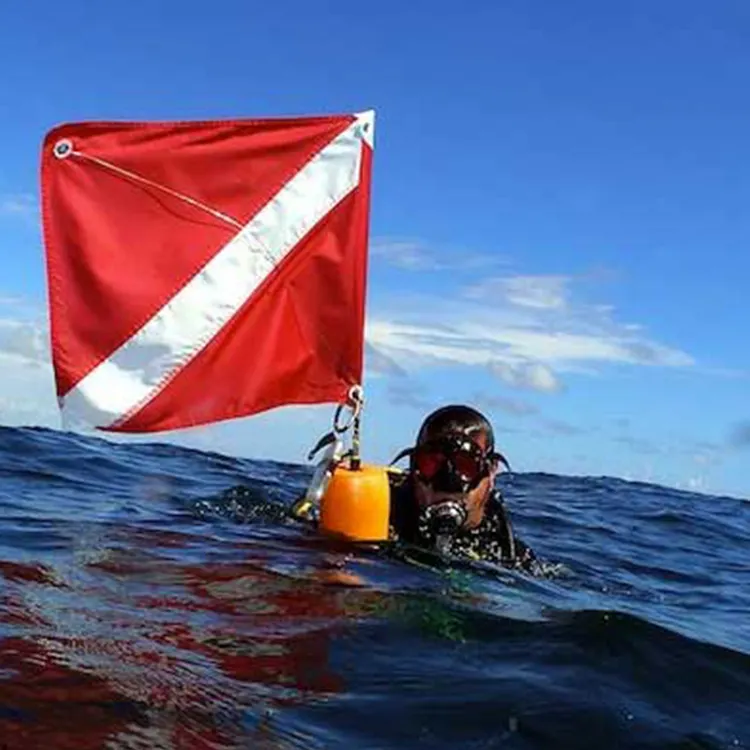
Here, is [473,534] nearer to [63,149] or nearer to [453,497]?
[453,497]

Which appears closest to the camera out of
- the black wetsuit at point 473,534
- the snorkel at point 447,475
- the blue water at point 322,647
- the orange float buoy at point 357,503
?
the blue water at point 322,647

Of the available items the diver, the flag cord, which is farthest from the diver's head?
the flag cord

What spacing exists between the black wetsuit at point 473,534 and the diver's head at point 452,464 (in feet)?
0.67

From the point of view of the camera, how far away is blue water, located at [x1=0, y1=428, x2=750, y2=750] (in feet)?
13.0

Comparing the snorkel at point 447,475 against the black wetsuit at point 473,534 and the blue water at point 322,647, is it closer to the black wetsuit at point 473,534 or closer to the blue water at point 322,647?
the black wetsuit at point 473,534

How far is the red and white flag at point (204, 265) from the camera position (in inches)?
257

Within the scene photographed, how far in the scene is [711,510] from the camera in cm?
2138

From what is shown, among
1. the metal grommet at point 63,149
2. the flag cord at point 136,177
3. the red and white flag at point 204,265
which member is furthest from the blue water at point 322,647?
the metal grommet at point 63,149

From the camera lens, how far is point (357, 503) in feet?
23.3

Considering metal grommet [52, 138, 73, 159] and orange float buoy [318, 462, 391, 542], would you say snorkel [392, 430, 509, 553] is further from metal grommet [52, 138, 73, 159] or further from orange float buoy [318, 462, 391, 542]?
metal grommet [52, 138, 73, 159]

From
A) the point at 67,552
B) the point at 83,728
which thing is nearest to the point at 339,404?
the point at 67,552

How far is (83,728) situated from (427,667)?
5.44 feet

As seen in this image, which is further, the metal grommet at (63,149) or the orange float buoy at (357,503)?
the orange float buoy at (357,503)

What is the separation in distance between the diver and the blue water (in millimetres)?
397
